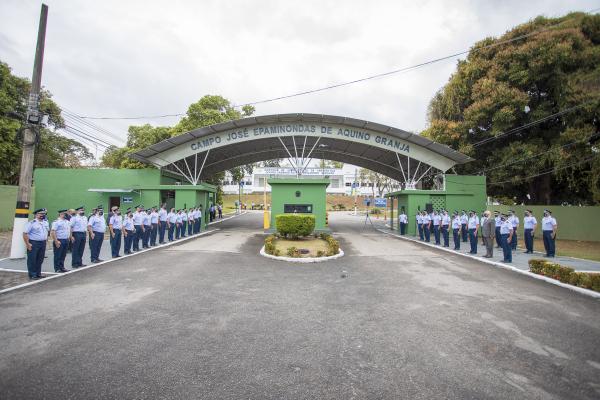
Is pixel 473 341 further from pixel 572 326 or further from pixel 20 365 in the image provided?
pixel 20 365

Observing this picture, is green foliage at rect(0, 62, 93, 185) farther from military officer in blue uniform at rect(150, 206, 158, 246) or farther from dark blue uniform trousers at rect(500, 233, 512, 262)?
dark blue uniform trousers at rect(500, 233, 512, 262)

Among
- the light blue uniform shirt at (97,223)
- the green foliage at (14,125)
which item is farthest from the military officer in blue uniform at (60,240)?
the green foliage at (14,125)

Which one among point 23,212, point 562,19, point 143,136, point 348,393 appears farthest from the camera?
point 143,136

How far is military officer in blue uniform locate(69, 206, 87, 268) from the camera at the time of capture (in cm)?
936

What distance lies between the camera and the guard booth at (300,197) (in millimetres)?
20969

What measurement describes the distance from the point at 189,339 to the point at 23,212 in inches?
376

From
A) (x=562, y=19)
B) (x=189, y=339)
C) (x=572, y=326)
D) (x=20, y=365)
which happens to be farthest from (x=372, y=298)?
(x=562, y=19)

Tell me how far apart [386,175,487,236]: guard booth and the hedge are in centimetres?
1184

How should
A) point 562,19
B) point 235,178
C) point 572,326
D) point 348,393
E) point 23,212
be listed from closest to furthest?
point 348,393
point 572,326
point 23,212
point 562,19
point 235,178

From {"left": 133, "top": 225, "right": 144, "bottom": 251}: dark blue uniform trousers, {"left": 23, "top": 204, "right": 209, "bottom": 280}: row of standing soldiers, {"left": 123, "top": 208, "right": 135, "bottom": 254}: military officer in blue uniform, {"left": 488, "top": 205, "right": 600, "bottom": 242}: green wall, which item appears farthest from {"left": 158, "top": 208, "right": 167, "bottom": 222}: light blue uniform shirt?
{"left": 488, "top": 205, "right": 600, "bottom": 242}: green wall

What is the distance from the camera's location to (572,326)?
5.05 meters

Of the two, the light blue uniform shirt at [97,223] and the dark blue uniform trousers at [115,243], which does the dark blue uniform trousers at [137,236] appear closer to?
the dark blue uniform trousers at [115,243]

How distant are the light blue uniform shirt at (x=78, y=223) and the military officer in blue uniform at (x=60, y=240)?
0.41 m

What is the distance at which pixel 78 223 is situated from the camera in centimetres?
952
